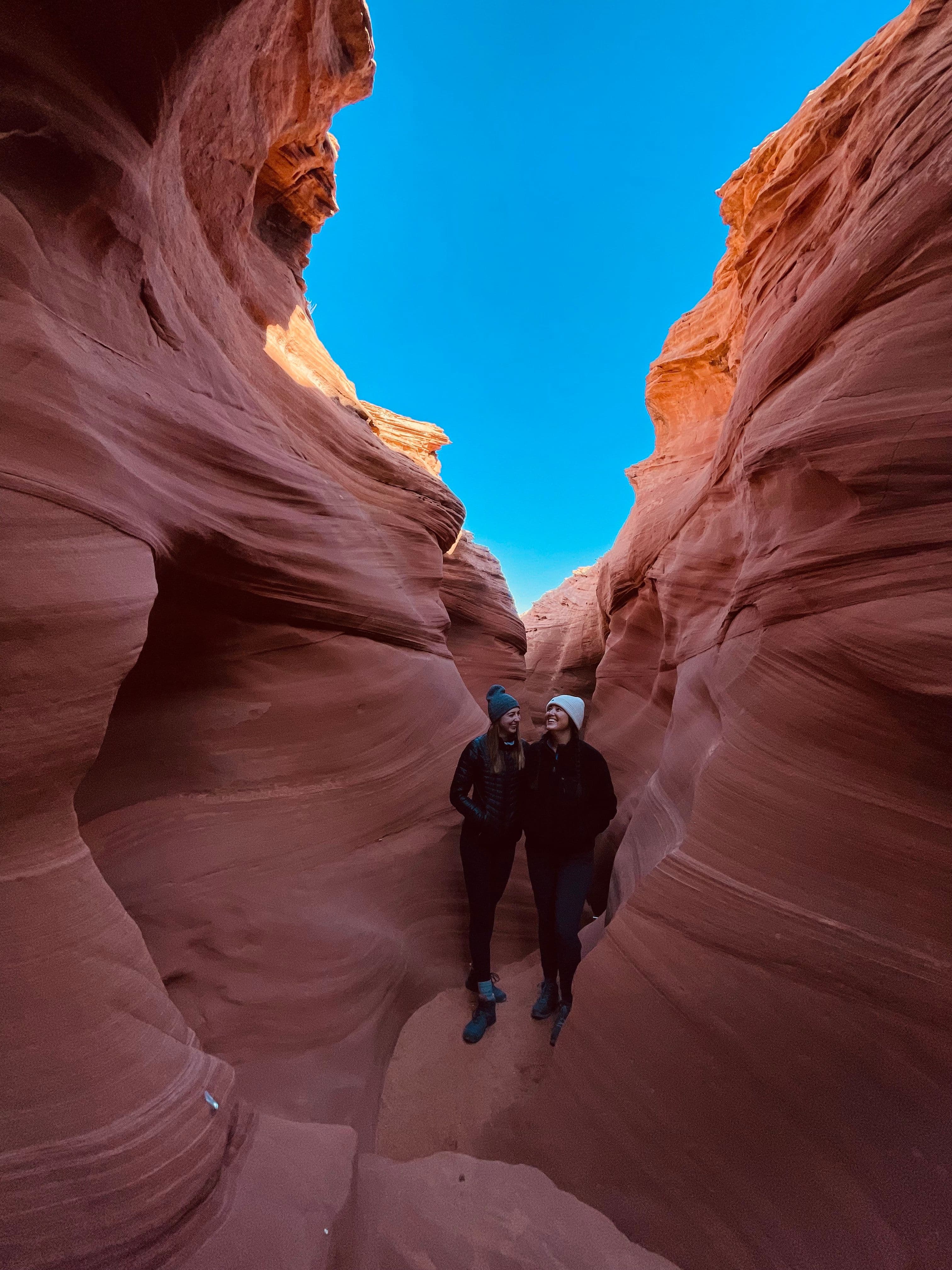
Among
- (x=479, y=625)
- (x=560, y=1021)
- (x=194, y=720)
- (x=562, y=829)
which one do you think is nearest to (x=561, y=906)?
(x=562, y=829)

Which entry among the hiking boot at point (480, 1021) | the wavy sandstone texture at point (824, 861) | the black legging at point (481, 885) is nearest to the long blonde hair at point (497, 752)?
the black legging at point (481, 885)

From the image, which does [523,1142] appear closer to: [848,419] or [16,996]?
[16,996]

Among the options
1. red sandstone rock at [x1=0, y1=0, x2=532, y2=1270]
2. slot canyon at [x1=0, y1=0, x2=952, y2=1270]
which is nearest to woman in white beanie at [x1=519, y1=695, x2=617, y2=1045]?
slot canyon at [x1=0, y1=0, x2=952, y2=1270]

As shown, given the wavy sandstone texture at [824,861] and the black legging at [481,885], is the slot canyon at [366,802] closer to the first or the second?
the wavy sandstone texture at [824,861]

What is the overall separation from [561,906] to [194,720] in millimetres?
3094

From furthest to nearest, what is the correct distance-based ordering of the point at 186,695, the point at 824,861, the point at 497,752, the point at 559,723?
the point at 186,695 → the point at 497,752 → the point at 559,723 → the point at 824,861

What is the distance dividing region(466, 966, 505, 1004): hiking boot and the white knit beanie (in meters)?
2.15

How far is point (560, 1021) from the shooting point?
371cm

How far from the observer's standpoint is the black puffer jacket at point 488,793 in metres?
3.96

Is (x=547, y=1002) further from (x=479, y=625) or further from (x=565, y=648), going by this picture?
(x=565, y=648)

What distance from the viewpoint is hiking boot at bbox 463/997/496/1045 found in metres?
3.74

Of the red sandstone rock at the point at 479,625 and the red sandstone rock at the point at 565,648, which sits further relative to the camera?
the red sandstone rock at the point at 565,648

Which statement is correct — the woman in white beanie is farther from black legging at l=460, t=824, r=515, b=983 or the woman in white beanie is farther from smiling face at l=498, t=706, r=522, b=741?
black legging at l=460, t=824, r=515, b=983

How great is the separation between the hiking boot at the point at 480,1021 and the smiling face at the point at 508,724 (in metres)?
1.95
